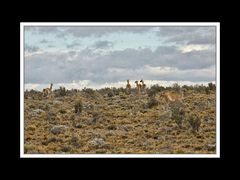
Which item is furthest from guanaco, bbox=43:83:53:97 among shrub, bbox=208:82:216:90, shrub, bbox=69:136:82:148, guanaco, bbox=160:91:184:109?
shrub, bbox=208:82:216:90

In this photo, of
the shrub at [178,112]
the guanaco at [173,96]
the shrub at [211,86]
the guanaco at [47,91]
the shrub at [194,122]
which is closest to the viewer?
the shrub at [211,86]

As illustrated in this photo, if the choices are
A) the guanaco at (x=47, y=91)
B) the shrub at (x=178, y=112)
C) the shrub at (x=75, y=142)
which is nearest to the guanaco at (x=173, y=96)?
the shrub at (x=178, y=112)

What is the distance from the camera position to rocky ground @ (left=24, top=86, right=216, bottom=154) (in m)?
18.8

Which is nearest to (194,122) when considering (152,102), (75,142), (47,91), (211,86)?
(211,86)

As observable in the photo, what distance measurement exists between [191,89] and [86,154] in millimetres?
2851

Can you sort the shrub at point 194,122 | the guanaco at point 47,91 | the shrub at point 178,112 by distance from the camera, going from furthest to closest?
the guanaco at point 47,91 → the shrub at point 178,112 → the shrub at point 194,122

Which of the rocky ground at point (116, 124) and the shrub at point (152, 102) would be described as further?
the shrub at point (152, 102)

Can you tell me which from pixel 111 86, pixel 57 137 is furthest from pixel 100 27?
pixel 57 137

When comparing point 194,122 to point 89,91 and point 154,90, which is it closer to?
point 154,90

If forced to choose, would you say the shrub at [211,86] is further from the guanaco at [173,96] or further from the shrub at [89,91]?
the shrub at [89,91]

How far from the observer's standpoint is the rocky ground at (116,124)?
18.8 metres

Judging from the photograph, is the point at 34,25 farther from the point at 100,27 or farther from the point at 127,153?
the point at 127,153

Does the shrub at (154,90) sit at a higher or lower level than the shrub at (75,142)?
higher

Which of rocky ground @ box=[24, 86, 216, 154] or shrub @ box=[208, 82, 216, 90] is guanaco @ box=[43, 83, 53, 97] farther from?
shrub @ box=[208, 82, 216, 90]
